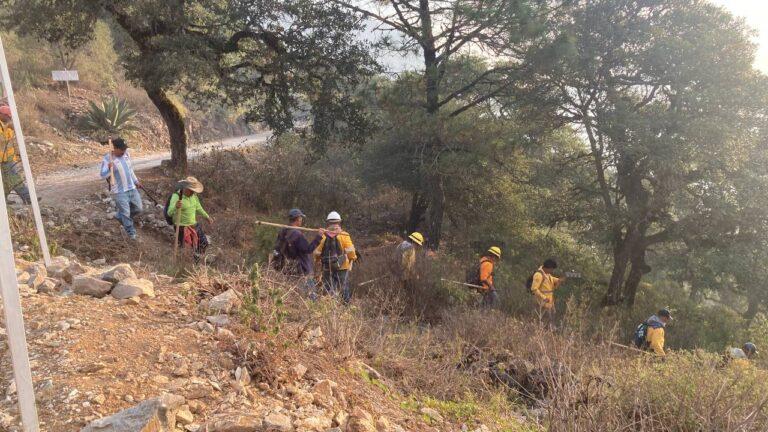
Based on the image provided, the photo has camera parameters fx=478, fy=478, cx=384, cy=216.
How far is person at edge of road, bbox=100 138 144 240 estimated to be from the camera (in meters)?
6.29

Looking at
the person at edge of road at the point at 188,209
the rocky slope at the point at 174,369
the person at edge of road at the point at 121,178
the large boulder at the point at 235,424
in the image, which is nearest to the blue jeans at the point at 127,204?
the person at edge of road at the point at 121,178

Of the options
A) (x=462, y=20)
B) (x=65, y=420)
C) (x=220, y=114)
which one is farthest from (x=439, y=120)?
(x=220, y=114)

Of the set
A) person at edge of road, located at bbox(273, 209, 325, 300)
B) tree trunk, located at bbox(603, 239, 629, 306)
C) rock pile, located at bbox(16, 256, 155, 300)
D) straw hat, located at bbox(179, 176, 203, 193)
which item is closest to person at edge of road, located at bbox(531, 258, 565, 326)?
person at edge of road, located at bbox(273, 209, 325, 300)

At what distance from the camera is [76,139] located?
14.0 metres

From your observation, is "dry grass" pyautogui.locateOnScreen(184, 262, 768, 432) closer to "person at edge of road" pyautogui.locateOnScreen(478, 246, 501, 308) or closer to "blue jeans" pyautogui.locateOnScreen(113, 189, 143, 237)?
"person at edge of road" pyautogui.locateOnScreen(478, 246, 501, 308)

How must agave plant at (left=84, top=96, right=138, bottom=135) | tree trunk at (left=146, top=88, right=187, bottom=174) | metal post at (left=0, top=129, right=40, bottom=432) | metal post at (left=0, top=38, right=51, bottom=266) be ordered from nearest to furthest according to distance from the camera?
1. metal post at (left=0, top=129, right=40, bottom=432)
2. metal post at (left=0, top=38, right=51, bottom=266)
3. tree trunk at (left=146, top=88, right=187, bottom=174)
4. agave plant at (left=84, top=96, right=138, bottom=135)

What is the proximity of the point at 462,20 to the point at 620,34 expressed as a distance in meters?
3.54

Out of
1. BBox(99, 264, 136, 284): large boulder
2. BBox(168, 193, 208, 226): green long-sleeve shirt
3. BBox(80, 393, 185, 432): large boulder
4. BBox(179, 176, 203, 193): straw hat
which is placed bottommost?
BBox(80, 393, 185, 432): large boulder

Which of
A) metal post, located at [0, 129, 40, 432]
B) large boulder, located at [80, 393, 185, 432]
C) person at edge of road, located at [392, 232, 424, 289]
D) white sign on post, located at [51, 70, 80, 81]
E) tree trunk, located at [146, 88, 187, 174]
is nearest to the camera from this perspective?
metal post, located at [0, 129, 40, 432]

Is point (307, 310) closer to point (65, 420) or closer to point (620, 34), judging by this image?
point (65, 420)

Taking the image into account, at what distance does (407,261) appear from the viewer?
8305mm

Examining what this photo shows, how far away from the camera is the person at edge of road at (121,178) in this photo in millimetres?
6289

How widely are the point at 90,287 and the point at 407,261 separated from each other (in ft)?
17.6

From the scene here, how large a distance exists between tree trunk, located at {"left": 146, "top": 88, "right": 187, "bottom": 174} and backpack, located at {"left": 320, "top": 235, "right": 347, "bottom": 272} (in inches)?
263
